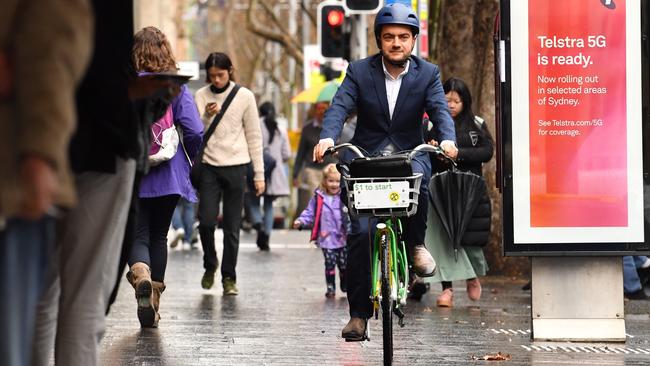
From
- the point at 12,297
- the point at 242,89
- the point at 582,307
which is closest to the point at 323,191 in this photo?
the point at 242,89

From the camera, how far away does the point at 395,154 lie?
26.5 ft

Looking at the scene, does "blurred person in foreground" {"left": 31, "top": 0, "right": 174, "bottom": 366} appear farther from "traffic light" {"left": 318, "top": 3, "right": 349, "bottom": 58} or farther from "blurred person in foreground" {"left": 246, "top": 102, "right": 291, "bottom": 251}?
"blurred person in foreground" {"left": 246, "top": 102, "right": 291, "bottom": 251}

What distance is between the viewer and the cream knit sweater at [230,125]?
12891 millimetres

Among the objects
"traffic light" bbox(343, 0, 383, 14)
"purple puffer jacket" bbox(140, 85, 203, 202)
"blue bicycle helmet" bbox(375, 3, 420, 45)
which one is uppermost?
"traffic light" bbox(343, 0, 383, 14)

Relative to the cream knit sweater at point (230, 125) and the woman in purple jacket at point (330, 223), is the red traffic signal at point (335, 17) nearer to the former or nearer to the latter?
the woman in purple jacket at point (330, 223)

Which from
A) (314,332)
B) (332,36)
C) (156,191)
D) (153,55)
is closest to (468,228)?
(314,332)

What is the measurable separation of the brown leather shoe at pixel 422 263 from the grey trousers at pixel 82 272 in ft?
11.5

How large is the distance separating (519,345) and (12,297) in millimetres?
5579

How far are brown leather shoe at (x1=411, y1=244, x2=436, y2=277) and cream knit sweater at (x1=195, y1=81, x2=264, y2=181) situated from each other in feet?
14.4

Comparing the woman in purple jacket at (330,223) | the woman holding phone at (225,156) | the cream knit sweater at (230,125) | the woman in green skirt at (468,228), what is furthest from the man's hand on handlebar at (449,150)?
the woman in purple jacket at (330,223)

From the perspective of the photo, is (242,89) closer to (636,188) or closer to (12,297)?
(636,188)

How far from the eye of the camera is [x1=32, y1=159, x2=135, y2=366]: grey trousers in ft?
17.5

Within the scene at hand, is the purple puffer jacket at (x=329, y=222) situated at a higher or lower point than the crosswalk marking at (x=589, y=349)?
higher

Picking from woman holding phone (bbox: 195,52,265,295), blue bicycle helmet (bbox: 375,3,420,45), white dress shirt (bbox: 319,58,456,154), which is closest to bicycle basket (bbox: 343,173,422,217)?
white dress shirt (bbox: 319,58,456,154)
